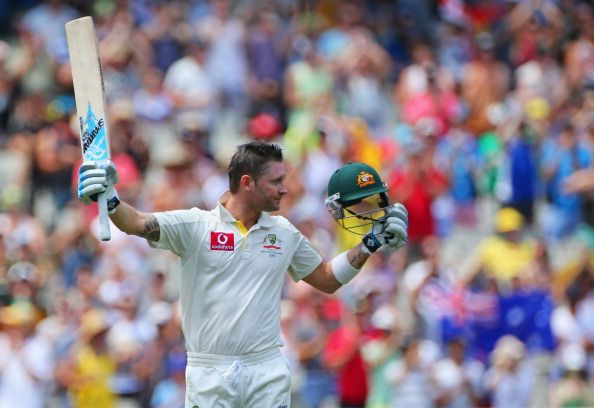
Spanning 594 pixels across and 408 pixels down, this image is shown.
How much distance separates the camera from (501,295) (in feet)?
48.3

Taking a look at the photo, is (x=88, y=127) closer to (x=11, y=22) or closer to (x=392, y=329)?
(x=392, y=329)

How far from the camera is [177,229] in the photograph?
29.2 ft

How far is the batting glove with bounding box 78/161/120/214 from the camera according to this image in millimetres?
8289

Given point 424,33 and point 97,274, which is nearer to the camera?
point 97,274

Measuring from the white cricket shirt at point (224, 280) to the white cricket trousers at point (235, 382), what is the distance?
0.06 meters

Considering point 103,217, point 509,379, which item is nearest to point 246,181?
point 103,217

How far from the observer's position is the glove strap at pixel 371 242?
9109 mm

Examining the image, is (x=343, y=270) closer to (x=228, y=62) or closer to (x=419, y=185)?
(x=419, y=185)

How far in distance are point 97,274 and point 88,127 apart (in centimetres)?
594

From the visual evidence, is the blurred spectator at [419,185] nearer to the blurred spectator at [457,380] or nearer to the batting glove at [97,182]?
the blurred spectator at [457,380]

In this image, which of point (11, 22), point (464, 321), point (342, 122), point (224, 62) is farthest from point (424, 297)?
point (11, 22)

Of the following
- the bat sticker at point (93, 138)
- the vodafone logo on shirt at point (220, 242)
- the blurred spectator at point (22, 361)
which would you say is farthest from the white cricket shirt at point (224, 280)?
the blurred spectator at point (22, 361)

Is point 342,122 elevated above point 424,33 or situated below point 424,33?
below

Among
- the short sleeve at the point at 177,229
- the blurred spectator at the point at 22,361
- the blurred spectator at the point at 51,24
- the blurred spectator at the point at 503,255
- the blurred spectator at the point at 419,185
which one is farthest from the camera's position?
the blurred spectator at the point at 51,24
